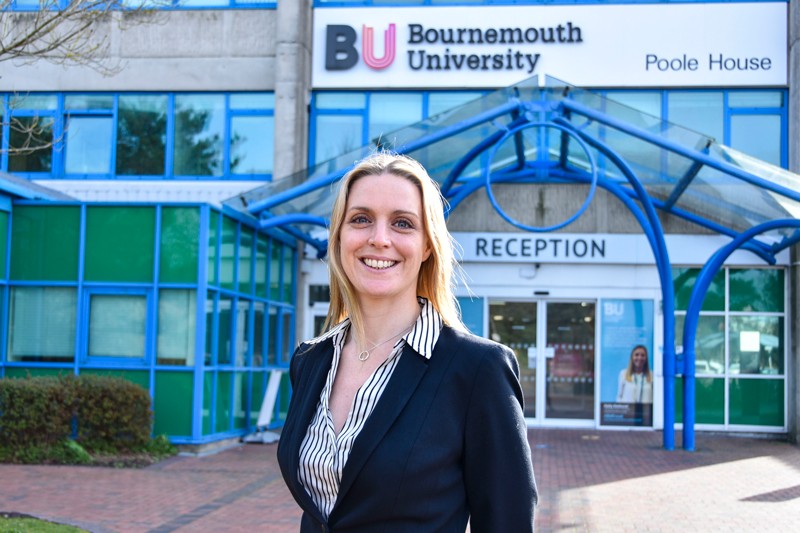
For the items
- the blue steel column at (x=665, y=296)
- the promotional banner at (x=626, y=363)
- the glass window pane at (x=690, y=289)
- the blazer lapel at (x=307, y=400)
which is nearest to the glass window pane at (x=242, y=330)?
the blue steel column at (x=665, y=296)

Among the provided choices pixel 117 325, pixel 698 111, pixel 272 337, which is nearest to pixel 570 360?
pixel 698 111

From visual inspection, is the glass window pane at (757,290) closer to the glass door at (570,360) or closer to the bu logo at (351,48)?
the glass door at (570,360)

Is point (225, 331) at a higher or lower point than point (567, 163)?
Answer: lower

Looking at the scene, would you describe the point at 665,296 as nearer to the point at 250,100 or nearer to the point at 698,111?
the point at 698,111

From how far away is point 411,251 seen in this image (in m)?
2.36

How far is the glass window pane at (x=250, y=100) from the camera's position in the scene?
17.5m

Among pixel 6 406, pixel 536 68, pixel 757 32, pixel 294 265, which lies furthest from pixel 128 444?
pixel 757 32

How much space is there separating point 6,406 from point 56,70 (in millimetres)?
8231

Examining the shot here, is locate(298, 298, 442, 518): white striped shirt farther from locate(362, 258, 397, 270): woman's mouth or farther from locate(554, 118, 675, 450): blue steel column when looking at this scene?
locate(554, 118, 675, 450): blue steel column

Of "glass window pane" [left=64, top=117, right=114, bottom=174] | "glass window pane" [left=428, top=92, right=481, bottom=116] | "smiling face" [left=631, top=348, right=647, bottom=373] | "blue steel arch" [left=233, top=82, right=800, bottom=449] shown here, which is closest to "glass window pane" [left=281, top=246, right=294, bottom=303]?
"blue steel arch" [left=233, top=82, right=800, bottom=449]

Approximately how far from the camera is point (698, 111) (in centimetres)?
1686

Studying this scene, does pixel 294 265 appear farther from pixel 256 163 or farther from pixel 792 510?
pixel 792 510

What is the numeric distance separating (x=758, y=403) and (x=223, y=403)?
30.0ft

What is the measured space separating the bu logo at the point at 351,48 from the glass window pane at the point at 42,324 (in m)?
6.73
